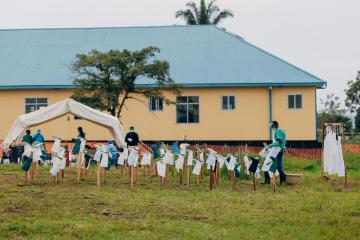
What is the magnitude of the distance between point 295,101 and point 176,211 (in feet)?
79.7

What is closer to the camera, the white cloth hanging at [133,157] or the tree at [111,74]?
the white cloth hanging at [133,157]

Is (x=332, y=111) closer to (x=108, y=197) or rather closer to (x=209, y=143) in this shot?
(x=209, y=143)

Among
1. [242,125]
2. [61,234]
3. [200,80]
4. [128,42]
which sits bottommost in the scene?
[61,234]

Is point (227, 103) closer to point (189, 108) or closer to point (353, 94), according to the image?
point (189, 108)

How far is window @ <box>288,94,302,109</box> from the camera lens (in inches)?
1383

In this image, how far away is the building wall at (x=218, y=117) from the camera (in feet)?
115

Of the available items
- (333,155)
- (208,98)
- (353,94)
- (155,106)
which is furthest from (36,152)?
(353,94)

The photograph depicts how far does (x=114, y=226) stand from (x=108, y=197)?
4144 mm

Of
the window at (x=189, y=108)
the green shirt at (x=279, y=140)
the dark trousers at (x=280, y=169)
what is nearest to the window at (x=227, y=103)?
the window at (x=189, y=108)

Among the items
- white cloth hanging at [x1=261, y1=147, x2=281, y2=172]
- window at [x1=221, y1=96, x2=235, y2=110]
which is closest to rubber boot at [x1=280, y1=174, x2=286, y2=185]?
white cloth hanging at [x1=261, y1=147, x2=281, y2=172]

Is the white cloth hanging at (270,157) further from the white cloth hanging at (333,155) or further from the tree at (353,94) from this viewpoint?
the tree at (353,94)

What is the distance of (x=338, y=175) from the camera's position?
18.2 metres

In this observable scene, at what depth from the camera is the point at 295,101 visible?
35188mm

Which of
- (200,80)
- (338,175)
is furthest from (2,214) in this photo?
(200,80)
